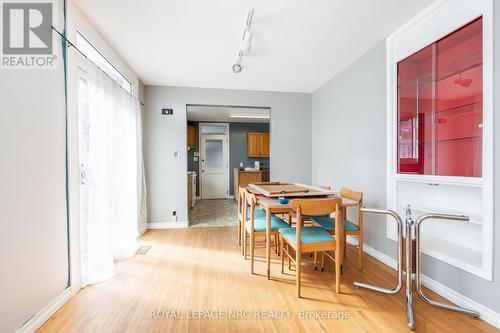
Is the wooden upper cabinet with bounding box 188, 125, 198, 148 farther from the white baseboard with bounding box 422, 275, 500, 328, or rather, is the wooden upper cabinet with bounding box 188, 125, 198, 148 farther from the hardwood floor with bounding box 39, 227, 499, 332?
the white baseboard with bounding box 422, 275, 500, 328

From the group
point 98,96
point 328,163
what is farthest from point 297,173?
point 98,96

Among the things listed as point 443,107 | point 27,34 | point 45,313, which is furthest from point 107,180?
point 443,107

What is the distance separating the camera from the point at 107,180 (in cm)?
249

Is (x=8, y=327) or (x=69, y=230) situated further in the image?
(x=69, y=230)

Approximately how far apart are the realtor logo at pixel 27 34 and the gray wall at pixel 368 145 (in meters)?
3.26

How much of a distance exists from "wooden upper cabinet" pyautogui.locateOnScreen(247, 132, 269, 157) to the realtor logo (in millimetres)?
5841

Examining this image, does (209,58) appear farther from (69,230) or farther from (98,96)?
(69,230)

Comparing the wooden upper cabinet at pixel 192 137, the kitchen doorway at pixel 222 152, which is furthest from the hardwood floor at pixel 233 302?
the kitchen doorway at pixel 222 152

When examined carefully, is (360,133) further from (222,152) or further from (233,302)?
(222,152)

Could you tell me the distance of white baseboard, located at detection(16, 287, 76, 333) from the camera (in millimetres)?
1538

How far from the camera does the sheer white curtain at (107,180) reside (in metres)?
2.24

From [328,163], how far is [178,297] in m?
3.10

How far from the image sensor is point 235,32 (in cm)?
251

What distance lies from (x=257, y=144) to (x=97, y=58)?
17.2 feet
